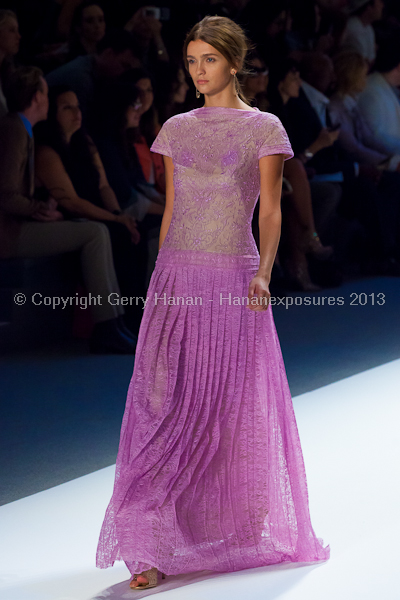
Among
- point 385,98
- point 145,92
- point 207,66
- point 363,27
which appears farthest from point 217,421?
point 385,98

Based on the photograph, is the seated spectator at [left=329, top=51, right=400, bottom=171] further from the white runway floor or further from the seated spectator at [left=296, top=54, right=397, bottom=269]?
the white runway floor

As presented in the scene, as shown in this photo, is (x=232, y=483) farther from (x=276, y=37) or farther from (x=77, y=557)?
(x=276, y=37)

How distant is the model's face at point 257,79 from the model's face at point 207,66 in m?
2.62

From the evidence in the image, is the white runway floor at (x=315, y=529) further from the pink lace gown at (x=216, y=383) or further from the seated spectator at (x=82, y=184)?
the seated spectator at (x=82, y=184)

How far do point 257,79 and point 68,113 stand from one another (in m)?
1.65

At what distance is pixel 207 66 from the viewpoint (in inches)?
76.5

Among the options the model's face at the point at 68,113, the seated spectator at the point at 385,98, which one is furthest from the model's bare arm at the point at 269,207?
the seated spectator at the point at 385,98

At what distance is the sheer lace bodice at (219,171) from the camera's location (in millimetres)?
1966

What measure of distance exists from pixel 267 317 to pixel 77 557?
2.63ft

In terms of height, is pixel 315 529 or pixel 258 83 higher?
pixel 258 83

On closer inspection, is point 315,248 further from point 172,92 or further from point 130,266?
point 130,266

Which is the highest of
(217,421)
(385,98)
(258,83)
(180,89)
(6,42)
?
(385,98)

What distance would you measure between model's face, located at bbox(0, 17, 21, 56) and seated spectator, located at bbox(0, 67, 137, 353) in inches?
3.0

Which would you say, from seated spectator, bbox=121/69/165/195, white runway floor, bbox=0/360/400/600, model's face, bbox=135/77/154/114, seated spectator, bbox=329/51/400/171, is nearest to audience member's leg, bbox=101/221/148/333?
seated spectator, bbox=121/69/165/195
